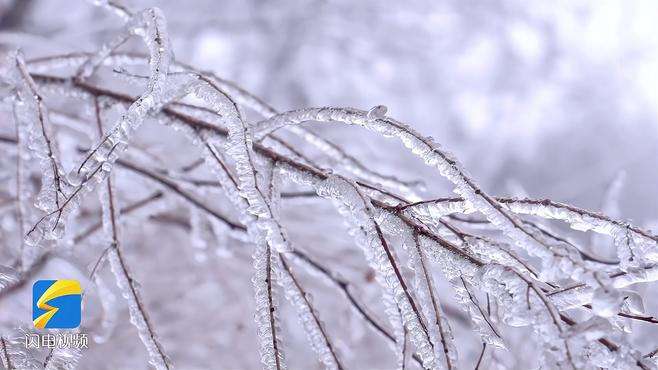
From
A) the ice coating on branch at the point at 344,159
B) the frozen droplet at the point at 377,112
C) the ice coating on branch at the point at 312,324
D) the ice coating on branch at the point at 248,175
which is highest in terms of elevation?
the ice coating on branch at the point at 344,159

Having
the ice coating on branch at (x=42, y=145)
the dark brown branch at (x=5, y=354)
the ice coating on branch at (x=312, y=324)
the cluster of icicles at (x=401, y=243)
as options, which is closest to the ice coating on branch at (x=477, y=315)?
the cluster of icicles at (x=401, y=243)

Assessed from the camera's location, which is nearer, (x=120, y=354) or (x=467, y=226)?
(x=467, y=226)

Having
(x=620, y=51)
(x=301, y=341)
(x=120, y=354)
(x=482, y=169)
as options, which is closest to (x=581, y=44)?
(x=620, y=51)

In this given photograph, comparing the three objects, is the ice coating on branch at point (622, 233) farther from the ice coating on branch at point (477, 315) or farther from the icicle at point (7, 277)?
the icicle at point (7, 277)

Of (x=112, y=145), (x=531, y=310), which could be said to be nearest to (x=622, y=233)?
(x=531, y=310)

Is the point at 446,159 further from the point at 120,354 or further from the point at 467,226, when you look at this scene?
the point at 120,354

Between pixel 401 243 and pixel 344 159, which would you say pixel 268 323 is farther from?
pixel 344 159

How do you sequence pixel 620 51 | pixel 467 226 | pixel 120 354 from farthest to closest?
pixel 620 51
pixel 120 354
pixel 467 226
